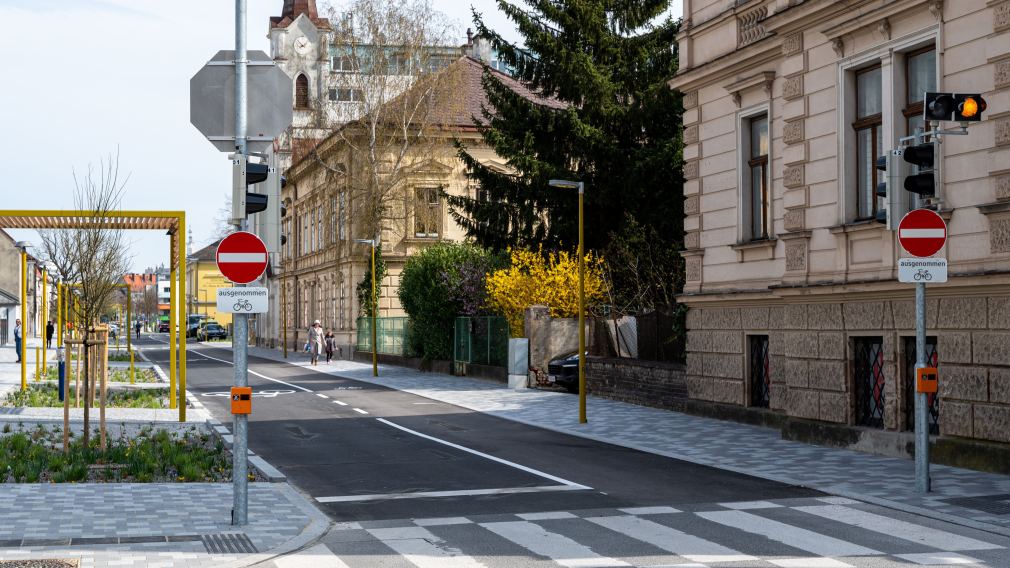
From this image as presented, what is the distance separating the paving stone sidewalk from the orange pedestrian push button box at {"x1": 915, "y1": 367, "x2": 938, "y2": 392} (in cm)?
108

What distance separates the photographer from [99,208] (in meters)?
19.5

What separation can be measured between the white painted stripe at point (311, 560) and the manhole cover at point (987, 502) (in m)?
6.10

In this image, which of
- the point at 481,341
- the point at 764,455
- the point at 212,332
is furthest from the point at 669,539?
the point at 212,332

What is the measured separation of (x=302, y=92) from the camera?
76812 mm

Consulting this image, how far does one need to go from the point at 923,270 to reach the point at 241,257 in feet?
22.6

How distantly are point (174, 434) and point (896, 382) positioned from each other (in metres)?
10.5

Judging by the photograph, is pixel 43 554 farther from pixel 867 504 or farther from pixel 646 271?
pixel 646 271

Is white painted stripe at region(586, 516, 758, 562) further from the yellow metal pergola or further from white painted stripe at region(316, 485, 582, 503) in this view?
the yellow metal pergola

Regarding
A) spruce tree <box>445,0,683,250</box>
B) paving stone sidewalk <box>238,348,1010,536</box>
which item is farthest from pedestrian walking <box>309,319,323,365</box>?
paving stone sidewalk <box>238,348,1010,536</box>

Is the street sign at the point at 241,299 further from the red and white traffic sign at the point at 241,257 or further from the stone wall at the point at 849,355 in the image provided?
the stone wall at the point at 849,355

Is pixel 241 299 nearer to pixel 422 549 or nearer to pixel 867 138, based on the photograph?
pixel 422 549

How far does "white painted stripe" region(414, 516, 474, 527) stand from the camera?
10547mm

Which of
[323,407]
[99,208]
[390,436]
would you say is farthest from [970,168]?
[323,407]

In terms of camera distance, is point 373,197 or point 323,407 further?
point 373,197
